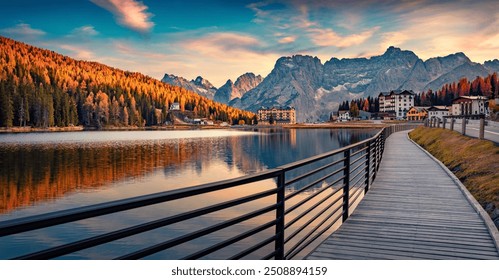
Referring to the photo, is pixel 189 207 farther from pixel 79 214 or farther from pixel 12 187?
pixel 79 214

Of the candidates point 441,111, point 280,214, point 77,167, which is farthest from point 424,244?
point 441,111

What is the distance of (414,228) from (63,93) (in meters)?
68.5

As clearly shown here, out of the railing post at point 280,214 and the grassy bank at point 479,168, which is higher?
the railing post at point 280,214

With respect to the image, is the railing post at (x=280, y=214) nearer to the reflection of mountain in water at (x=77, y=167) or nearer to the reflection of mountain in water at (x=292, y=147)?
the reflection of mountain in water at (x=77, y=167)

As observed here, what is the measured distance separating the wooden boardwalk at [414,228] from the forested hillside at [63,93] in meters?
10.6

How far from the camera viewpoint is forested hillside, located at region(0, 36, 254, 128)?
25797 millimetres

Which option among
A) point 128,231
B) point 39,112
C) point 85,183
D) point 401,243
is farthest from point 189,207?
point 39,112

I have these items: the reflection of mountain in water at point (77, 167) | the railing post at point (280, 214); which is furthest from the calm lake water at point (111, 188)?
the railing post at point (280, 214)

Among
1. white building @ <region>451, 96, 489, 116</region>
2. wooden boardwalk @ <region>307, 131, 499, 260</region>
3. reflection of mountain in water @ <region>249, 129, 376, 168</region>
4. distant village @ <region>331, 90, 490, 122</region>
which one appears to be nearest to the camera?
wooden boardwalk @ <region>307, 131, 499, 260</region>

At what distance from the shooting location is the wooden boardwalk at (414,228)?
6492 millimetres

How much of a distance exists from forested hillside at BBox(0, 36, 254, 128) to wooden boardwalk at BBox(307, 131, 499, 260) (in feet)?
34.8

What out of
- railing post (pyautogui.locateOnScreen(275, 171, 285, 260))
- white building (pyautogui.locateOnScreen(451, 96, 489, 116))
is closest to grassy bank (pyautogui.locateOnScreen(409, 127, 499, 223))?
railing post (pyautogui.locateOnScreen(275, 171, 285, 260))

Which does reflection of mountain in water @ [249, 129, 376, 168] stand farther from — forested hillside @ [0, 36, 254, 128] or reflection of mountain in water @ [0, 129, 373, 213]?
forested hillside @ [0, 36, 254, 128]

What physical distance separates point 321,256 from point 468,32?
6109 millimetres
